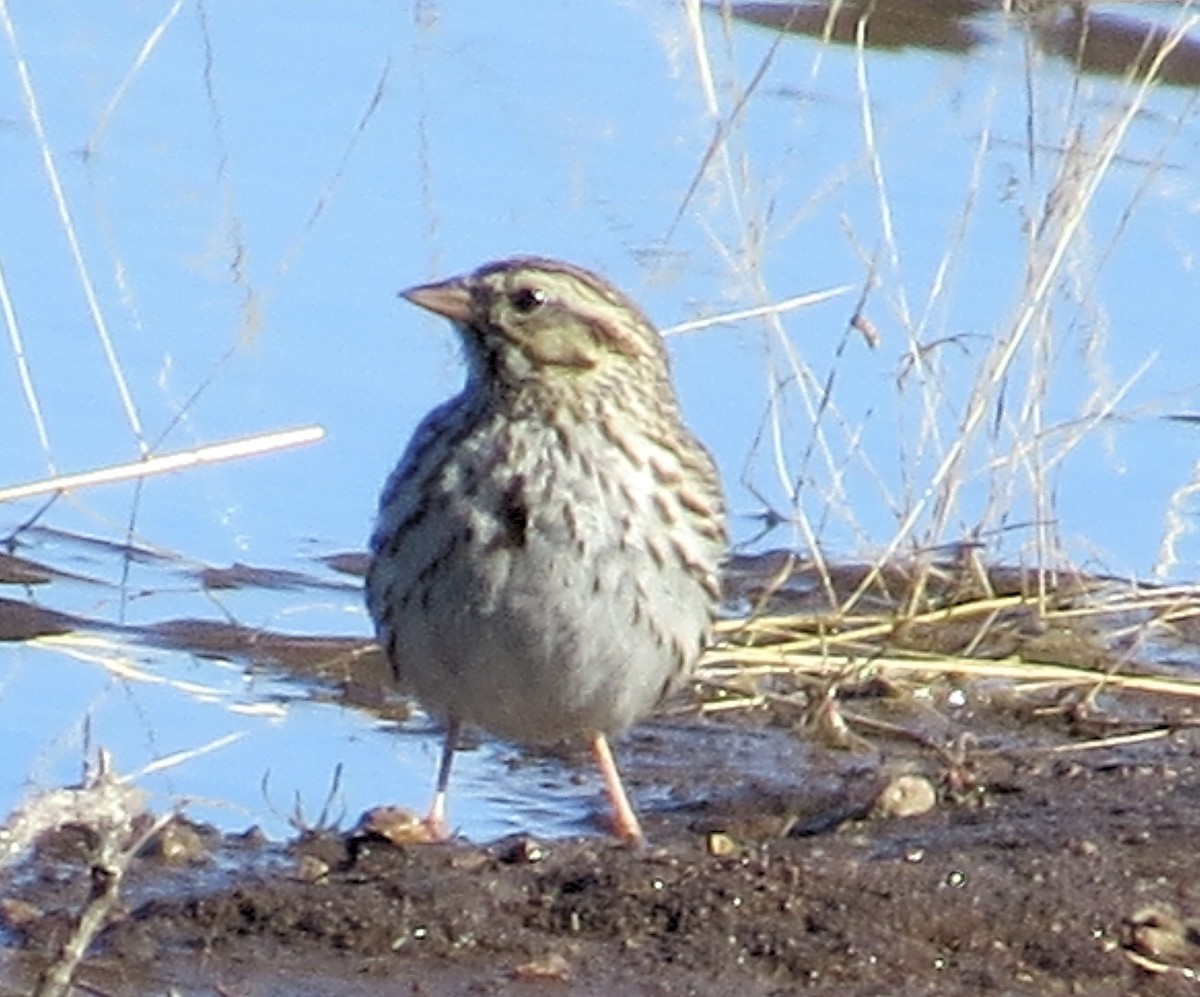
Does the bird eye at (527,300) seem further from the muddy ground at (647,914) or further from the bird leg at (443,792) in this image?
the muddy ground at (647,914)

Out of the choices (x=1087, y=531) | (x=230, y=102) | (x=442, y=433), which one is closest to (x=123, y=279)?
(x=230, y=102)

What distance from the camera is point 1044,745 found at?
28.7 ft

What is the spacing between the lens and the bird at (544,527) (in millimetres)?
7539

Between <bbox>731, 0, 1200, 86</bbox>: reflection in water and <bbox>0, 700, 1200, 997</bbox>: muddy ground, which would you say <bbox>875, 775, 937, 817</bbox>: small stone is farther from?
<bbox>731, 0, 1200, 86</bbox>: reflection in water

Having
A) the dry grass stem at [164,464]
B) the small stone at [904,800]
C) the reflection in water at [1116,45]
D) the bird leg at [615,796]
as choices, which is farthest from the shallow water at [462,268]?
the small stone at [904,800]

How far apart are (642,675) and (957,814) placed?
2.44ft

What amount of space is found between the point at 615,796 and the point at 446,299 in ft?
3.66

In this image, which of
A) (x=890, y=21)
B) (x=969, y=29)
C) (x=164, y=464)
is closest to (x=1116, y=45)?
(x=969, y=29)

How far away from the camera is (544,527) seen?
7543 mm

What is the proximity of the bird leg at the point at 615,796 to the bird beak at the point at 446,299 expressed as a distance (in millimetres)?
921

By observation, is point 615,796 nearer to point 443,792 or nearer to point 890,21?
point 443,792

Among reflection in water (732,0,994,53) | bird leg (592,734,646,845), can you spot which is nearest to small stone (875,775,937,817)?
bird leg (592,734,646,845)

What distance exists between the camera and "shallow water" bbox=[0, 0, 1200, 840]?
905 cm

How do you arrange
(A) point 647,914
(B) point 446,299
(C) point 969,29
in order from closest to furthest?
1. (A) point 647,914
2. (B) point 446,299
3. (C) point 969,29
